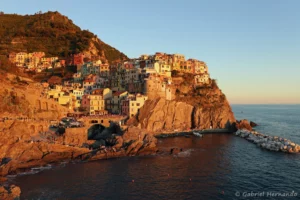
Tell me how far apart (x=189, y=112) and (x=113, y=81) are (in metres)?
32.8

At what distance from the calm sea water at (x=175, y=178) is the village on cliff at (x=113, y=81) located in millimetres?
33670

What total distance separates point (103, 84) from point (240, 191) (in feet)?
245

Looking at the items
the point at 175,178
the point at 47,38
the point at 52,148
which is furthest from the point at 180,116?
the point at 47,38

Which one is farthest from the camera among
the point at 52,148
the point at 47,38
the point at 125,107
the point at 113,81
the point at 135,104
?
the point at 47,38

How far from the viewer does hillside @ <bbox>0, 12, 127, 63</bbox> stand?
13575cm

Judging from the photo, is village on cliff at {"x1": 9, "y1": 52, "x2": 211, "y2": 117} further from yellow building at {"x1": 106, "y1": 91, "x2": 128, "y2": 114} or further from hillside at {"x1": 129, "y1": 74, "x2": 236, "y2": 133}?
hillside at {"x1": 129, "y1": 74, "x2": 236, "y2": 133}

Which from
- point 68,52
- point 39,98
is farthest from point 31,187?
point 68,52

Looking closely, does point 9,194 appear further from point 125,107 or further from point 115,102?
point 115,102

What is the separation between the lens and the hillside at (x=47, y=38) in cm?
13575

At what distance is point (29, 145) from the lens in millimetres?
47531

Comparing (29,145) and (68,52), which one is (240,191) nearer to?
(29,145)

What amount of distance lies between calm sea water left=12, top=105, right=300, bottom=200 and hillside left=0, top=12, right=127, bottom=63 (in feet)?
328

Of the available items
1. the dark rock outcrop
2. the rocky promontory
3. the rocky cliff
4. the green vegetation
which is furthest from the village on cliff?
the rocky promontory

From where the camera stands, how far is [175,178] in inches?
1607
